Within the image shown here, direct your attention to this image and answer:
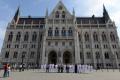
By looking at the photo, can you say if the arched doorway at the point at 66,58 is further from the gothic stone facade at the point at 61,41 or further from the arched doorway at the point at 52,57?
the arched doorway at the point at 52,57

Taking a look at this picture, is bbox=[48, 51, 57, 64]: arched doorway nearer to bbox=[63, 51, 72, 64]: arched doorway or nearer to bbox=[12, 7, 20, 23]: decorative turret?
bbox=[63, 51, 72, 64]: arched doorway

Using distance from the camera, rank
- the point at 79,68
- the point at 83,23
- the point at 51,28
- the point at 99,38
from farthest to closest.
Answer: the point at 83,23
the point at 99,38
the point at 51,28
the point at 79,68

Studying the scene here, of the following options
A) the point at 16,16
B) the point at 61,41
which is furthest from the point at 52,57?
the point at 16,16

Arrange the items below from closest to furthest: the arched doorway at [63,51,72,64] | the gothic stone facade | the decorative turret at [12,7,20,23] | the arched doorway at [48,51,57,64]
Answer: the gothic stone facade, the arched doorway at [48,51,57,64], the arched doorway at [63,51,72,64], the decorative turret at [12,7,20,23]

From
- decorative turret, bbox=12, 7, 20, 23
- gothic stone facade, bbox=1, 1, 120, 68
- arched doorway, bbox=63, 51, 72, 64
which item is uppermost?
decorative turret, bbox=12, 7, 20, 23

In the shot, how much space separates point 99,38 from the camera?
67.6 m

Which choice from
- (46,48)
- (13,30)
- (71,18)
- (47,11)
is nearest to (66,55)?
(46,48)

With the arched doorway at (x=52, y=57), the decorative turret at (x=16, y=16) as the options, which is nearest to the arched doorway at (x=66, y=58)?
the arched doorway at (x=52, y=57)

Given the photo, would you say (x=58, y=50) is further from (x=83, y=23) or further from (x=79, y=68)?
(x=79, y=68)

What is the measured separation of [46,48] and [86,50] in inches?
737

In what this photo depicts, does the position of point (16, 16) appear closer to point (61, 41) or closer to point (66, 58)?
point (61, 41)

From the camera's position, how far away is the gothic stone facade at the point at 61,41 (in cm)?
5941

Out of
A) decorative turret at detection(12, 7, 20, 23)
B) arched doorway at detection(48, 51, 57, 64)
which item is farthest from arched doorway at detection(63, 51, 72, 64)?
decorative turret at detection(12, 7, 20, 23)

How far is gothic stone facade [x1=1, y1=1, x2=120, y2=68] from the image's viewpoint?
59406mm
